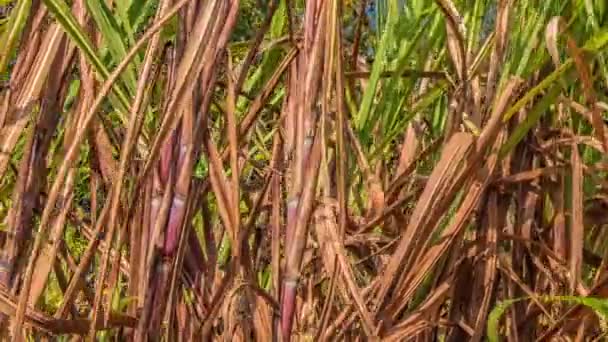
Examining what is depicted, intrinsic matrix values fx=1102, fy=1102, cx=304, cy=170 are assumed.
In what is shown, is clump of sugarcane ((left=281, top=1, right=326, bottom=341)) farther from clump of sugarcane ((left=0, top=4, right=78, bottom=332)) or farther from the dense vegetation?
clump of sugarcane ((left=0, top=4, right=78, bottom=332))

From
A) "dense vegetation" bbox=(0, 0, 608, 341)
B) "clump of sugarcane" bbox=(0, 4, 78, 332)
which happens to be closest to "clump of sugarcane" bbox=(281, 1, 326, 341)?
"dense vegetation" bbox=(0, 0, 608, 341)

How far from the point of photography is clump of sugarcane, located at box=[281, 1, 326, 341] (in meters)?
0.68

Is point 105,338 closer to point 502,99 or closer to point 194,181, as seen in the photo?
point 194,181

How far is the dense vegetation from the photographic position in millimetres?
687

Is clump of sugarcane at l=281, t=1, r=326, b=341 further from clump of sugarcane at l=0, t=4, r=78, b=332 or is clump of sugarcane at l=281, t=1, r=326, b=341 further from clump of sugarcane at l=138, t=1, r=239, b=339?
clump of sugarcane at l=0, t=4, r=78, b=332

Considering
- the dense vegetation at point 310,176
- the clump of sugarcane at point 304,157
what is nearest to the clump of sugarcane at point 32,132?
the dense vegetation at point 310,176

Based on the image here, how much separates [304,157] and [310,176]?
0.04ft

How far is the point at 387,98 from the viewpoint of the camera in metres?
0.96

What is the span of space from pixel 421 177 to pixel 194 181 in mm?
218

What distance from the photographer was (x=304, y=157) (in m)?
0.69

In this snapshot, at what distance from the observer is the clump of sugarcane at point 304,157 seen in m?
0.68

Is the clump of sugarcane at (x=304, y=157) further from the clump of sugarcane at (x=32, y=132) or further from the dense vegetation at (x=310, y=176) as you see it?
the clump of sugarcane at (x=32, y=132)

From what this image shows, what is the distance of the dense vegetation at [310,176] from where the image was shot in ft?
2.25

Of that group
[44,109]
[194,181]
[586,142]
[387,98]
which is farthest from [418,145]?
[44,109]
